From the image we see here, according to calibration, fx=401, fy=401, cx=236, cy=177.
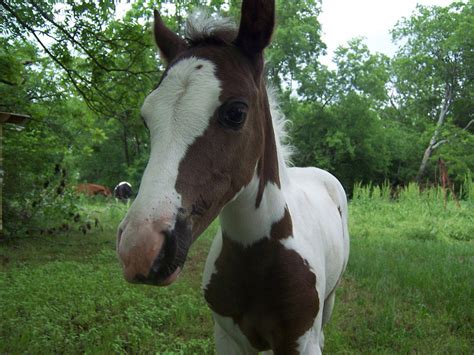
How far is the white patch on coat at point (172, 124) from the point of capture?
110 centimetres

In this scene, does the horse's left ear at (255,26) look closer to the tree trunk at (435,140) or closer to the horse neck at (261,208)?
the horse neck at (261,208)

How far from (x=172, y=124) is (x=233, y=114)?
218 mm

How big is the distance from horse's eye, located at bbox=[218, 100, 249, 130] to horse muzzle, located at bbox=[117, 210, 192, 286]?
15.9 inches

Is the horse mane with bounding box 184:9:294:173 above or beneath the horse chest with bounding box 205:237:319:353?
above

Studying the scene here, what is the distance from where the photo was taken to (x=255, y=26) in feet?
5.06

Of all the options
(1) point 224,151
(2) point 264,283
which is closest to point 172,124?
(1) point 224,151

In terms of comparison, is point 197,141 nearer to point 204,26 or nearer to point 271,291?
point 204,26

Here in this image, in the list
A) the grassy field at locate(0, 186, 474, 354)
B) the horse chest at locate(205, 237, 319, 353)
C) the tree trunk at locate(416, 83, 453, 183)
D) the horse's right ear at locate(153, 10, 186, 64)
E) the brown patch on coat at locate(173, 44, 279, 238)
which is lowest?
the grassy field at locate(0, 186, 474, 354)

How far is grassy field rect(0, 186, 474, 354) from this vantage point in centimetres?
312

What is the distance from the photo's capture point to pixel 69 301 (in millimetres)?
3811

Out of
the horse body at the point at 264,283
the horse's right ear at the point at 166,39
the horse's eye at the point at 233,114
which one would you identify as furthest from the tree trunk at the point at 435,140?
the horse's eye at the point at 233,114

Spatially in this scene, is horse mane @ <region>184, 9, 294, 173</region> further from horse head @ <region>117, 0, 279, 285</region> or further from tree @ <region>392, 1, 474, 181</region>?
tree @ <region>392, 1, 474, 181</region>

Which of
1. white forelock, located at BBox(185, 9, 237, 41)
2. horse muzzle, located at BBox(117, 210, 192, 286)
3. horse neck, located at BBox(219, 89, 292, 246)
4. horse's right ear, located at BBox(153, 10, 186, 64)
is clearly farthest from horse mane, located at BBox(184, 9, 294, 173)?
horse muzzle, located at BBox(117, 210, 192, 286)

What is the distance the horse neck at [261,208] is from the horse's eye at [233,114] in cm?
31
